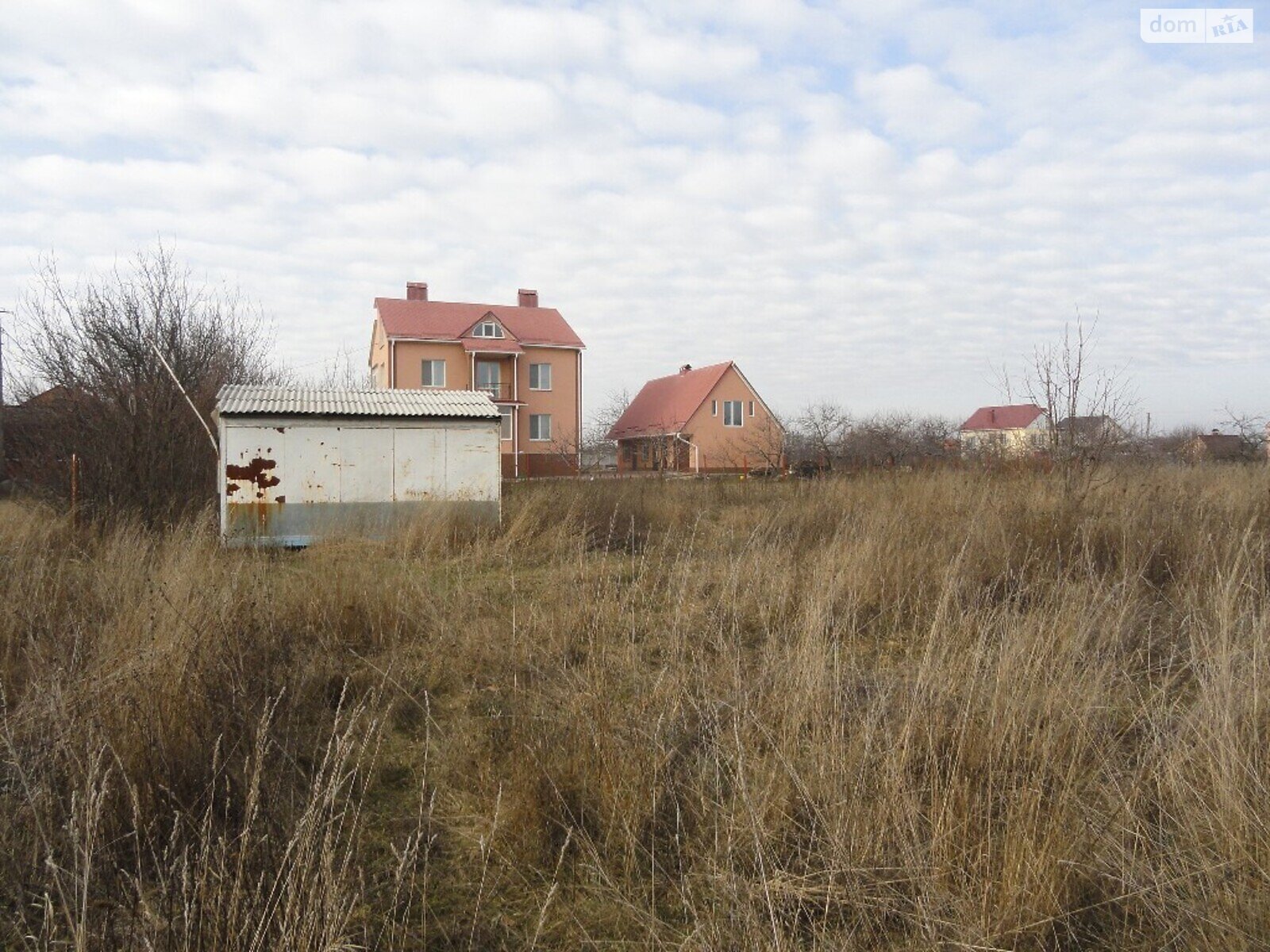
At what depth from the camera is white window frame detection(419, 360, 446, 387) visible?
3597 centimetres

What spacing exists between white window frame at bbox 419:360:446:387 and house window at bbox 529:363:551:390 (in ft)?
12.7

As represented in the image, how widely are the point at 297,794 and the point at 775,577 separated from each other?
380 cm

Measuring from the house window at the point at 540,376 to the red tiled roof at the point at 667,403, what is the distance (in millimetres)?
5717

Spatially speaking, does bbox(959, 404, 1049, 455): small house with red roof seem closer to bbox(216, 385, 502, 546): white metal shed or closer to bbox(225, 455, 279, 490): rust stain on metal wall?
bbox(216, 385, 502, 546): white metal shed

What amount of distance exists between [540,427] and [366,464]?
26.9 metres

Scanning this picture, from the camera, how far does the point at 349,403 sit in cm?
1148

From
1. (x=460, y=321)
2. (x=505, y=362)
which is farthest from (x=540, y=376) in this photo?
(x=460, y=321)

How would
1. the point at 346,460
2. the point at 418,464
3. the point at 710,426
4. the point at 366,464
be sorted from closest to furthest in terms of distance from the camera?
the point at 346,460 → the point at 366,464 → the point at 418,464 → the point at 710,426

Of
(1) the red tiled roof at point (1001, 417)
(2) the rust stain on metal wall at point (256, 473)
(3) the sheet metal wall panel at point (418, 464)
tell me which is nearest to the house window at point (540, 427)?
(1) the red tiled roof at point (1001, 417)

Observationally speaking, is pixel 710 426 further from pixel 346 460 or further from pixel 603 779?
pixel 603 779

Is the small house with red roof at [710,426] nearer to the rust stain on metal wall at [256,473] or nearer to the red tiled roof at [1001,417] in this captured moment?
the red tiled roof at [1001,417]

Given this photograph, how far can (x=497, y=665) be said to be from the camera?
4.71 meters

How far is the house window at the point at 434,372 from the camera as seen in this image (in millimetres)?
36094

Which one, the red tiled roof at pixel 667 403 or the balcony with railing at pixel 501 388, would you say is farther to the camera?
the red tiled roof at pixel 667 403
